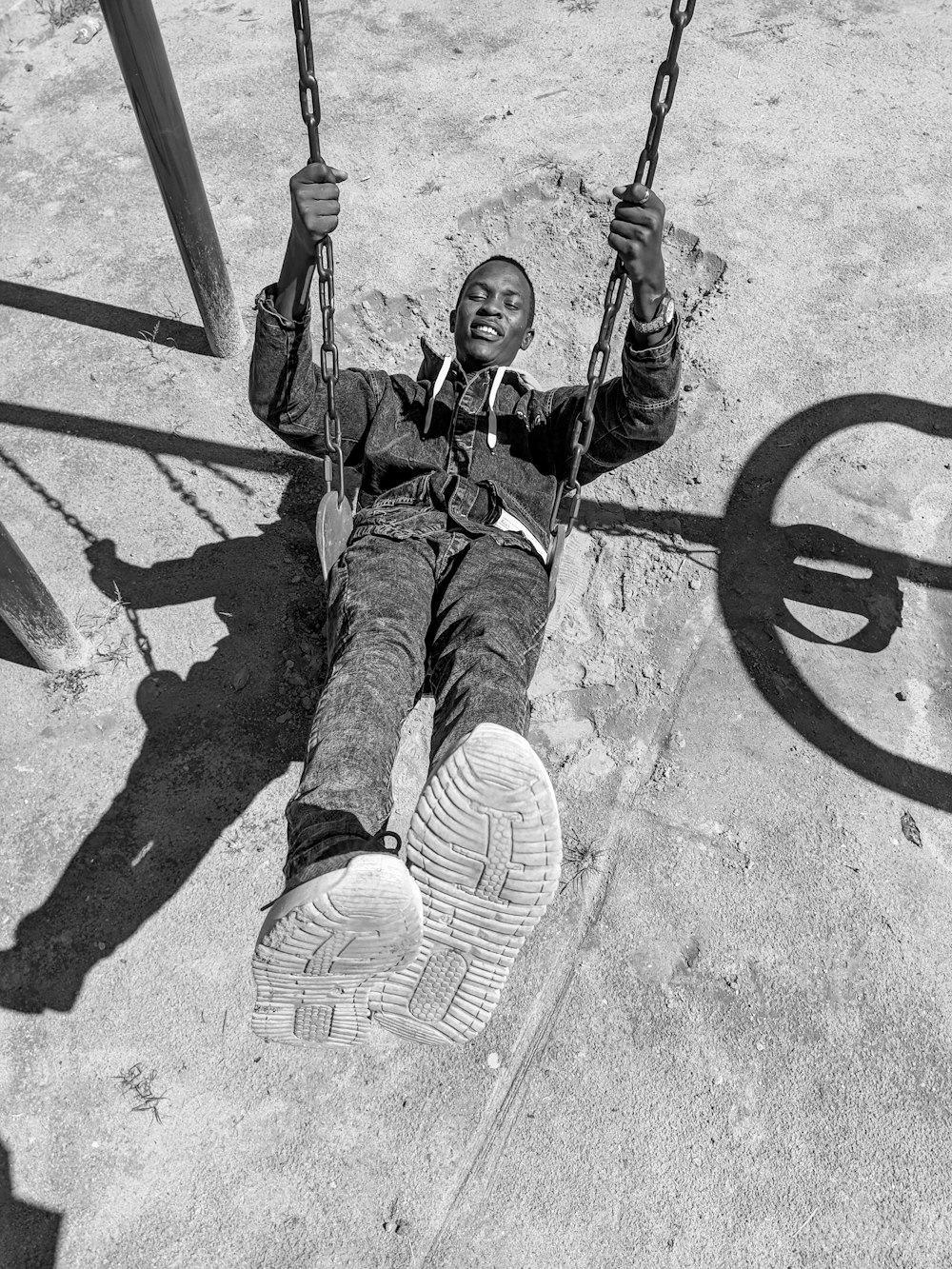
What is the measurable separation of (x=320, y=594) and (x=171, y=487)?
0.83 metres

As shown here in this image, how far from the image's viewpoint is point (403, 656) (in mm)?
2412

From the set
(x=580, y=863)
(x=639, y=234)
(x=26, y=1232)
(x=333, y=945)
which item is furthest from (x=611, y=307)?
(x=26, y=1232)

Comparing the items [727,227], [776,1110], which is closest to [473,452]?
[776,1110]

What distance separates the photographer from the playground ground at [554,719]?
2.56m

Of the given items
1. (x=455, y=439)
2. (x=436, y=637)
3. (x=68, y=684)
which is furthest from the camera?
(x=68, y=684)

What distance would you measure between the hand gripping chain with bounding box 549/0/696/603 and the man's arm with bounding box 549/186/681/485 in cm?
5

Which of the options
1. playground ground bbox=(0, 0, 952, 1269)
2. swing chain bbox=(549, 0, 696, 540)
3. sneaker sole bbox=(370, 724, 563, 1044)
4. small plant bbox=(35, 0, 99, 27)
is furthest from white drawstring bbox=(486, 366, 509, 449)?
small plant bbox=(35, 0, 99, 27)

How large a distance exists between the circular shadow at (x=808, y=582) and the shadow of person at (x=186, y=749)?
1.76m

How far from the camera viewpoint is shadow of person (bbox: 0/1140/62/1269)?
7.89ft

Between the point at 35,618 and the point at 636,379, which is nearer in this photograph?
the point at 636,379

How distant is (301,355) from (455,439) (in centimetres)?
54

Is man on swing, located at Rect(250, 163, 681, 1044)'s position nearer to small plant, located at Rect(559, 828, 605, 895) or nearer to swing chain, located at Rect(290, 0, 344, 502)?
swing chain, located at Rect(290, 0, 344, 502)

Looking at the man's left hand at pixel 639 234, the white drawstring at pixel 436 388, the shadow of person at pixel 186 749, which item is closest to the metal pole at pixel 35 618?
the shadow of person at pixel 186 749

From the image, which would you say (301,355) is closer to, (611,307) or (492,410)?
(492,410)
